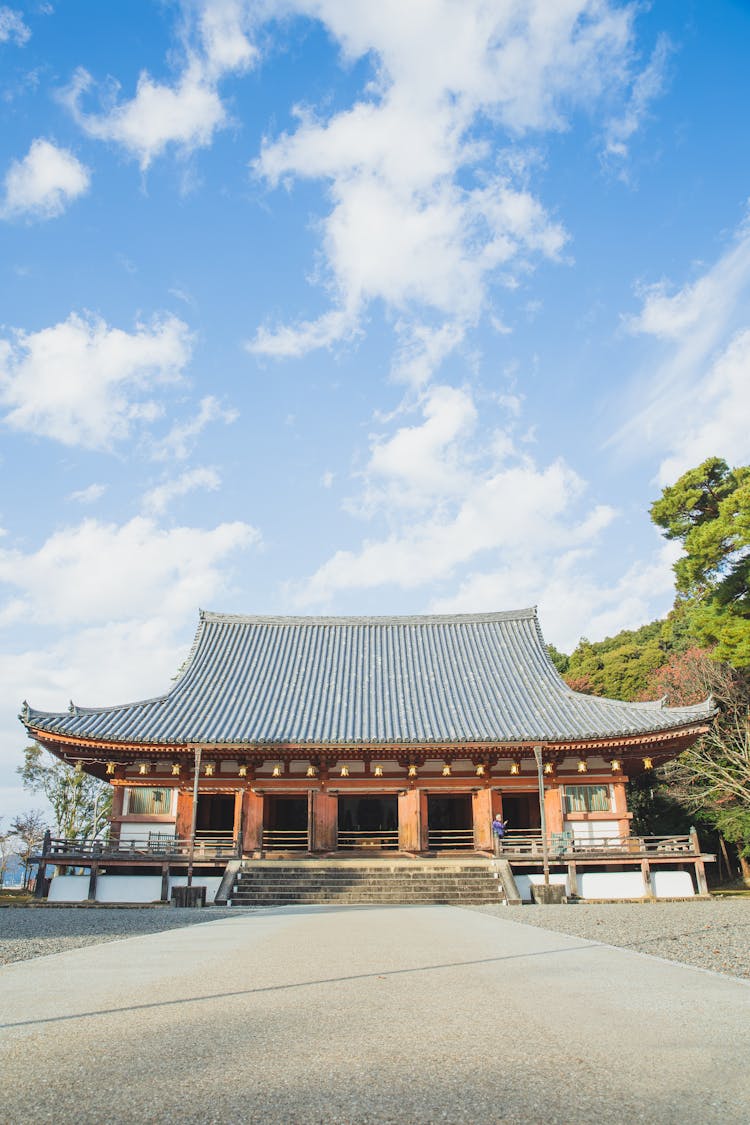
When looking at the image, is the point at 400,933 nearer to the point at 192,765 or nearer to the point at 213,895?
the point at 213,895

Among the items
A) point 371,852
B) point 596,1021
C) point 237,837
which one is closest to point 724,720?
point 371,852

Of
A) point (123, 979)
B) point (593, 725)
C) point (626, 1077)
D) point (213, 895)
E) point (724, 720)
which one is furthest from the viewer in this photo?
point (724, 720)

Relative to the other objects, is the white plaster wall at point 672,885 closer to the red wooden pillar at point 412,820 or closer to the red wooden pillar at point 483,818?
the red wooden pillar at point 483,818

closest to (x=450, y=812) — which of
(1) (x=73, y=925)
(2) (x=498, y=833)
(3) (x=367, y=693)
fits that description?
(3) (x=367, y=693)

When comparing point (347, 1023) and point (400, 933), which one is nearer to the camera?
point (347, 1023)

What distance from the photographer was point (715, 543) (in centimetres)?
2350

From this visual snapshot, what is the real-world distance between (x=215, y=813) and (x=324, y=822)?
449cm

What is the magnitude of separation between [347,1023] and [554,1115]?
5.33ft

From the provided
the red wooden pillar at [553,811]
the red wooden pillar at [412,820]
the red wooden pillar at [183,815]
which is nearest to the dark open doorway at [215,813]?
the red wooden pillar at [183,815]

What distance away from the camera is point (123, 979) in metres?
5.27

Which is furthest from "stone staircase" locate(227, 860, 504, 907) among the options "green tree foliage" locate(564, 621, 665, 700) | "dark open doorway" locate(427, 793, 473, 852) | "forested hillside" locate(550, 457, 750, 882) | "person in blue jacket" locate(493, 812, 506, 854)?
"green tree foliage" locate(564, 621, 665, 700)

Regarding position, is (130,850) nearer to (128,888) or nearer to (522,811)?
(128,888)

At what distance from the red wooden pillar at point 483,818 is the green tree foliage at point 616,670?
59.8 ft

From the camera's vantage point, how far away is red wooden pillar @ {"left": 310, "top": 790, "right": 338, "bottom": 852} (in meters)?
21.0
